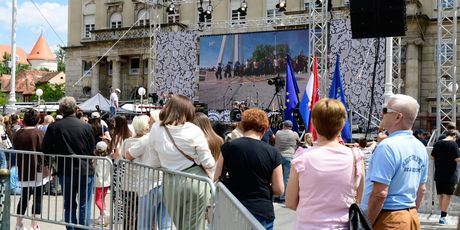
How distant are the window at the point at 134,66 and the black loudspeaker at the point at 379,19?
35394 millimetres

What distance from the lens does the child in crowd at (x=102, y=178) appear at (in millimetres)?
7731

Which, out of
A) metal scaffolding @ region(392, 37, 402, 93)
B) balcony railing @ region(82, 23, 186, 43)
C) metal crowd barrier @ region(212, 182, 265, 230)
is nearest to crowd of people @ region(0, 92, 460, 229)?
metal crowd barrier @ region(212, 182, 265, 230)

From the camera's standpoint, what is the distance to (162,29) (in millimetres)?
39531

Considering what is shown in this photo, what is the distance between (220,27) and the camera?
34.3 meters

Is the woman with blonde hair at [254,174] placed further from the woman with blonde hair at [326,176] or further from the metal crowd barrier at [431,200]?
the metal crowd barrier at [431,200]

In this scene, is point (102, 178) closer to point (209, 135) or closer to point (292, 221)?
point (209, 135)

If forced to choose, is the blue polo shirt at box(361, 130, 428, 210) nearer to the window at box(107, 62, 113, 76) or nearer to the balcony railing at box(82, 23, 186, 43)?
the balcony railing at box(82, 23, 186, 43)

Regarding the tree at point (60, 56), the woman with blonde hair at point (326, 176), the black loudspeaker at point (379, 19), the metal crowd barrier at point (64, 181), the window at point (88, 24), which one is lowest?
the metal crowd barrier at point (64, 181)

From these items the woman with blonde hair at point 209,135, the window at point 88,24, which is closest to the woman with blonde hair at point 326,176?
the woman with blonde hair at point 209,135

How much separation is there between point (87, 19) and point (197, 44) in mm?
16928

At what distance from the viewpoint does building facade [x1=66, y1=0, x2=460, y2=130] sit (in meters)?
32.5

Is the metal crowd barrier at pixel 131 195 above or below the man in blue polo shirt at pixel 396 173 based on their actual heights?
below

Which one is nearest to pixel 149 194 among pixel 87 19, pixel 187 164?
pixel 187 164

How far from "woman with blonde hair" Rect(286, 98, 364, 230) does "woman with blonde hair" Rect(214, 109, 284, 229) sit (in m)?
1.22
